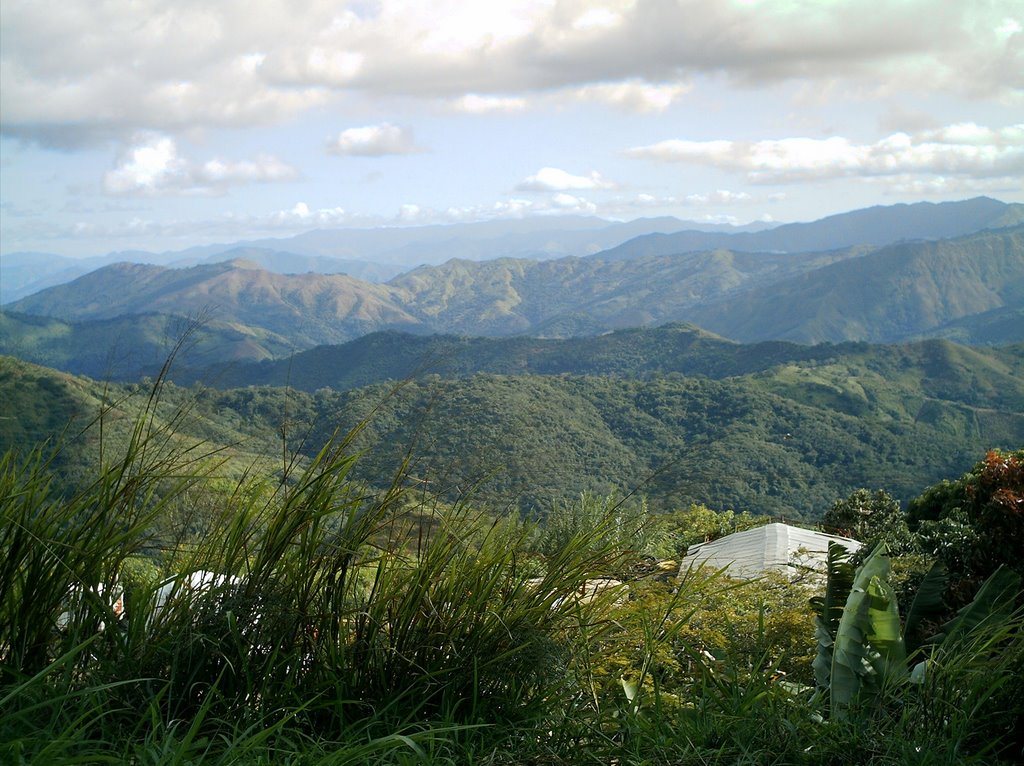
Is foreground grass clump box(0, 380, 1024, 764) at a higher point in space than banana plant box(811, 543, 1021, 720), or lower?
higher

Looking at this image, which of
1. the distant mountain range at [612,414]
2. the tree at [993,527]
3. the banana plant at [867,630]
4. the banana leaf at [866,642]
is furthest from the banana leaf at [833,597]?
the tree at [993,527]

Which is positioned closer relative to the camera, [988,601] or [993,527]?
[988,601]

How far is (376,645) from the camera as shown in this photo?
2484mm

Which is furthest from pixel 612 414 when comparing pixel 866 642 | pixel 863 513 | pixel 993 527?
pixel 866 642

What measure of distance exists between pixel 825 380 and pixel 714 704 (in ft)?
348

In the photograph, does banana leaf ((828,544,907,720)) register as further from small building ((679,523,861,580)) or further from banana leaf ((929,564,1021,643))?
small building ((679,523,861,580))

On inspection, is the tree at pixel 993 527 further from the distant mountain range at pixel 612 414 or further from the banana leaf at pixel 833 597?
the banana leaf at pixel 833 597

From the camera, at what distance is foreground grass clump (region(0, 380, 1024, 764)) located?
227 centimetres

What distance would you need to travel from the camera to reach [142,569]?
9.82 ft

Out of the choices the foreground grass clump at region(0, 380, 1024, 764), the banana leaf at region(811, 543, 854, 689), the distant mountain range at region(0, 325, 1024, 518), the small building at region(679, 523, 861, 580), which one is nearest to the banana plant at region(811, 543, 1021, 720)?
the banana leaf at region(811, 543, 854, 689)

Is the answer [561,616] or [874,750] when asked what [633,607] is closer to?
[561,616]

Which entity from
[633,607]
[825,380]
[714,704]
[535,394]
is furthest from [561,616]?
[825,380]

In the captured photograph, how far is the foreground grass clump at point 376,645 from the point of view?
2273 mm

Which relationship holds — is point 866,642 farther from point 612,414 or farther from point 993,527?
point 612,414
